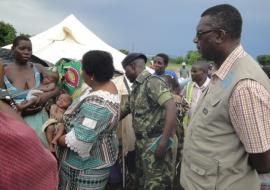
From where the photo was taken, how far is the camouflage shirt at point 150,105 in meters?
3.50

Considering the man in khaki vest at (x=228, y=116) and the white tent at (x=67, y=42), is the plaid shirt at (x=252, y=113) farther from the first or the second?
the white tent at (x=67, y=42)

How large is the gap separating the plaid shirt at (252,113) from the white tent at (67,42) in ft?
16.6

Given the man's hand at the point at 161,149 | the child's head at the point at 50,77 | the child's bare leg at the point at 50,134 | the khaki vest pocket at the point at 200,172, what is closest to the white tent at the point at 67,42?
the child's head at the point at 50,77

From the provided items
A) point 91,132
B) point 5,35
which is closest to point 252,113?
point 91,132

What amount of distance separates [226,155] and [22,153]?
1172mm

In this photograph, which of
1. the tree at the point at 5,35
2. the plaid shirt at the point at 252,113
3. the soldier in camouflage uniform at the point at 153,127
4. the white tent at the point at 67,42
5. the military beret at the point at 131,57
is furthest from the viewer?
the tree at the point at 5,35

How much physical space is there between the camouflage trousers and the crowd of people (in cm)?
1

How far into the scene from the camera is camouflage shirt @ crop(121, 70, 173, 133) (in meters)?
3.50

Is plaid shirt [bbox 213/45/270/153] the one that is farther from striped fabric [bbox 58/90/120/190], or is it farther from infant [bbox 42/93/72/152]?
infant [bbox 42/93/72/152]

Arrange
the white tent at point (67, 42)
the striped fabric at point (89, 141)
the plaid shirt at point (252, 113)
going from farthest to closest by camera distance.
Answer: the white tent at point (67, 42)
the striped fabric at point (89, 141)
the plaid shirt at point (252, 113)

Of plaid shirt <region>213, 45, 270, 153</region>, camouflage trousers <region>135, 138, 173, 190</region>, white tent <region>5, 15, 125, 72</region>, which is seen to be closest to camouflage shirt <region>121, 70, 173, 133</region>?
camouflage trousers <region>135, 138, 173, 190</region>

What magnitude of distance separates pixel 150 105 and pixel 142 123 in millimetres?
205

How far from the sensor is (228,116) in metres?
1.90

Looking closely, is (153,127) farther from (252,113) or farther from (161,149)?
(252,113)
